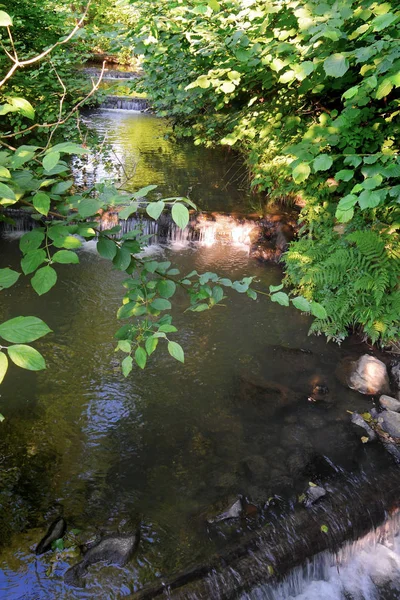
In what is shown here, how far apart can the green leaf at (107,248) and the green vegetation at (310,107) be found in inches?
61.1

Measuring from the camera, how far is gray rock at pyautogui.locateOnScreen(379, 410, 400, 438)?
4578 millimetres

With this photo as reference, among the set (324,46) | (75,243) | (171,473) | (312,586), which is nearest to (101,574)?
(171,473)

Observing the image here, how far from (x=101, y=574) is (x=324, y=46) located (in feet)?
13.5

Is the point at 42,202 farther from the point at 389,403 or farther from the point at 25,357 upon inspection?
the point at 389,403

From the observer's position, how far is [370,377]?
519cm

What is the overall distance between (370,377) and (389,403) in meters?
0.38

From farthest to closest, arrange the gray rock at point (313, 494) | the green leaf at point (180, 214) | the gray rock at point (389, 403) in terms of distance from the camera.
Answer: the gray rock at point (389, 403)
the gray rock at point (313, 494)
the green leaf at point (180, 214)

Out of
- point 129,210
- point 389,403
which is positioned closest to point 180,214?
point 129,210

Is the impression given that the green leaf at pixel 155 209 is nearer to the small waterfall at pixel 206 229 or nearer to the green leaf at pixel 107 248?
the green leaf at pixel 107 248

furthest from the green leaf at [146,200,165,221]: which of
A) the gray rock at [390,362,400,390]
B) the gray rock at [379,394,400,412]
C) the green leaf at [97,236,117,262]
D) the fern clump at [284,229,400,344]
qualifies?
the gray rock at [390,362,400,390]

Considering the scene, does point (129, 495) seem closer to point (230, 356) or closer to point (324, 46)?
point (230, 356)

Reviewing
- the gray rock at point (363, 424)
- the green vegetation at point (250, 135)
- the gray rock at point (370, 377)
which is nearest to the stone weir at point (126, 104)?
the green vegetation at point (250, 135)

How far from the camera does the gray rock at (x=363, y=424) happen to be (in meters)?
4.53

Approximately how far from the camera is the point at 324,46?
3.19 m
